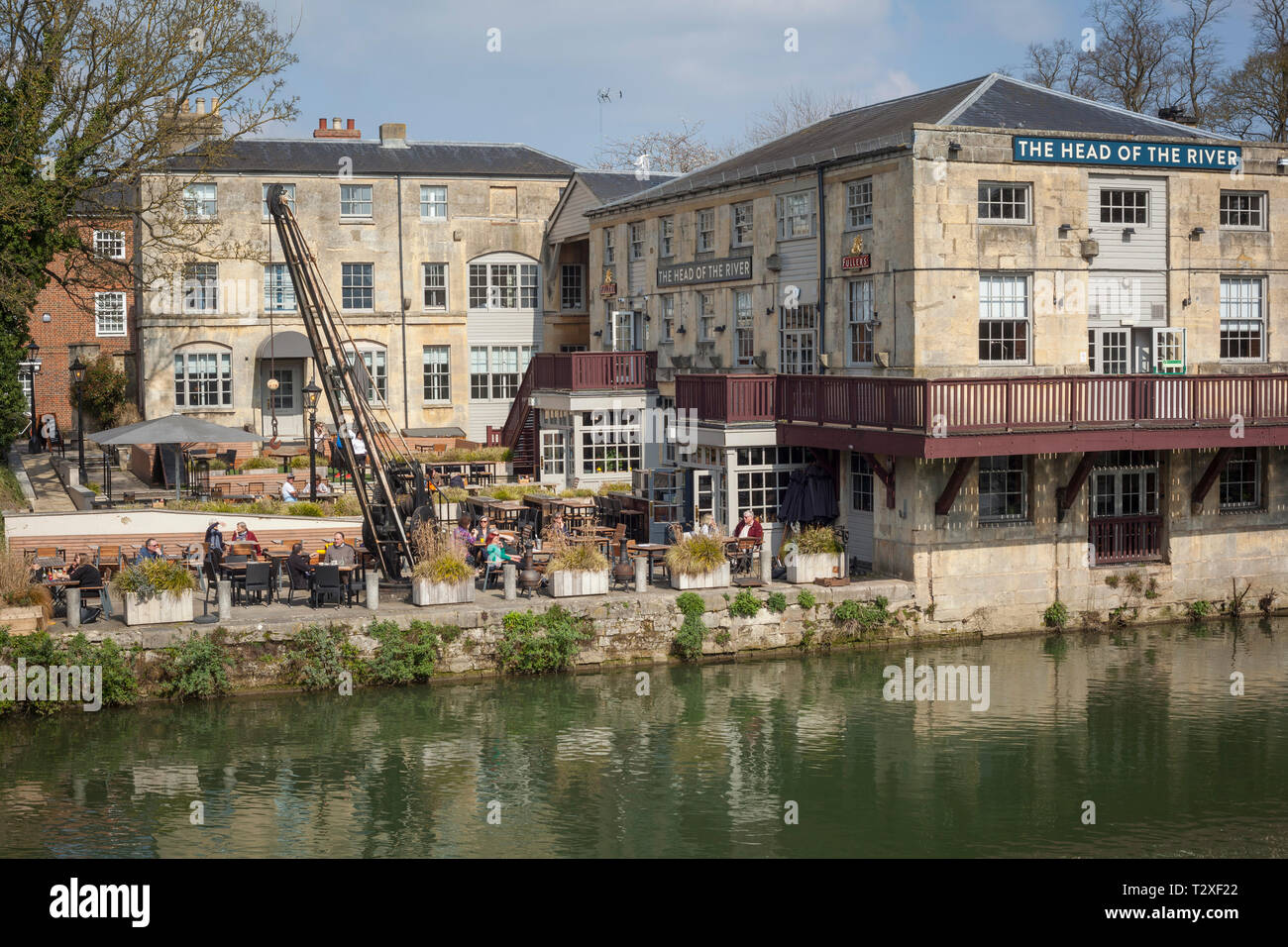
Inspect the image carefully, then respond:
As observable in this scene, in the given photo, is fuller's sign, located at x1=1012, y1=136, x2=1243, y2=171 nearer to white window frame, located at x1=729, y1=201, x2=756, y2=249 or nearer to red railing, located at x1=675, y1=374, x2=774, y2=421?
red railing, located at x1=675, y1=374, x2=774, y2=421

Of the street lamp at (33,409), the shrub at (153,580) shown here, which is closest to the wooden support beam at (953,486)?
the shrub at (153,580)

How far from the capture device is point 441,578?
2316cm

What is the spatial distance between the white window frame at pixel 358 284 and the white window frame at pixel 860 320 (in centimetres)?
2159

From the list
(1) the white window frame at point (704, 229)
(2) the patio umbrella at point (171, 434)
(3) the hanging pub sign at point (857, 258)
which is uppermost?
(1) the white window frame at point (704, 229)

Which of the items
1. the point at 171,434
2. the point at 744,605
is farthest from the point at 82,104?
the point at 744,605

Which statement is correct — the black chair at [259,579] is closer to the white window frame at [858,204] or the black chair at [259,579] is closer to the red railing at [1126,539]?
the white window frame at [858,204]

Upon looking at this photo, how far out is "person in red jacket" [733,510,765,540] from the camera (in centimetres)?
2666

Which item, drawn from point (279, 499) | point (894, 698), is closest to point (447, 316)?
point (279, 499)

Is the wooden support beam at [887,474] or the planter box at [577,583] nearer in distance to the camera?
the planter box at [577,583]

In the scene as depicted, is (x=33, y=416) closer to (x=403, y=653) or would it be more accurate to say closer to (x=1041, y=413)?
(x=403, y=653)

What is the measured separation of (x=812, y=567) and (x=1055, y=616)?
467 centimetres

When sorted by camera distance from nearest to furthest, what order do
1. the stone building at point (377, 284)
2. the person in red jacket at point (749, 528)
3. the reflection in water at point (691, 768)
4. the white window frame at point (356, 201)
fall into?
1. the reflection in water at point (691, 768)
2. the person in red jacket at point (749, 528)
3. the stone building at point (377, 284)
4. the white window frame at point (356, 201)

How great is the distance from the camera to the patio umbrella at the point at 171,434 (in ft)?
99.3
